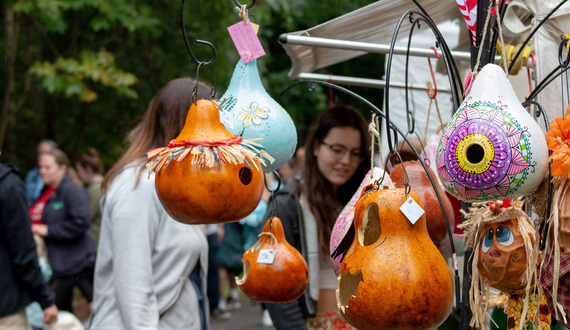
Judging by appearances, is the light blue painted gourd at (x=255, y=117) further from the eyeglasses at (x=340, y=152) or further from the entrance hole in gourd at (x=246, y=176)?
the eyeglasses at (x=340, y=152)

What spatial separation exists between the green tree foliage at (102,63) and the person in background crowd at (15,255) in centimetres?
363

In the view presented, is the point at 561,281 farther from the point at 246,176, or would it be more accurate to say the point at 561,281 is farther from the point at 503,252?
the point at 246,176

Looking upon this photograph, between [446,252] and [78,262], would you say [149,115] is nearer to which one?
[446,252]

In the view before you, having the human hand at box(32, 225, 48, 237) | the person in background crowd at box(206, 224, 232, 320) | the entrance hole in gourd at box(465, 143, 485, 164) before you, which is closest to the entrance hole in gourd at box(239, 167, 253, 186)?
the entrance hole in gourd at box(465, 143, 485, 164)

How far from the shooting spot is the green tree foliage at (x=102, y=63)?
7012 millimetres

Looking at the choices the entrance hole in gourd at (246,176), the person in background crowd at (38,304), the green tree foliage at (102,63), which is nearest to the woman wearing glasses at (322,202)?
the entrance hole in gourd at (246,176)

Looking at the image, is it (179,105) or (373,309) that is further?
(179,105)

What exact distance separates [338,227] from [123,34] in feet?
24.1

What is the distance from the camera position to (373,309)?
1289 millimetres

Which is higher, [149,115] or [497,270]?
[149,115]

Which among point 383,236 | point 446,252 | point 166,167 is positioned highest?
point 166,167

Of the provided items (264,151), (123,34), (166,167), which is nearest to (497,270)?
(264,151)

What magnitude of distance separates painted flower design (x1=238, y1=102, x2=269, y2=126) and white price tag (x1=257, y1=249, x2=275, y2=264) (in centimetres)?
46

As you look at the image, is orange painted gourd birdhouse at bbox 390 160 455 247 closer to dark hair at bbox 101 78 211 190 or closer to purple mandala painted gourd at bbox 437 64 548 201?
purple mandala painted gourd at bbox 437 64 548 201
